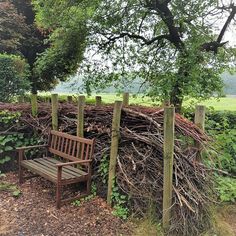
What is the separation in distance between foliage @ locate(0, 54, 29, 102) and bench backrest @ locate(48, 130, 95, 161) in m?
3.76

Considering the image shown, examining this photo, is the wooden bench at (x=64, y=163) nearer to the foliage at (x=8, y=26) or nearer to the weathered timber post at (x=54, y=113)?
the weathered timber post at (x=54, y=113)

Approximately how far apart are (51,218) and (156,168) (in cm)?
164

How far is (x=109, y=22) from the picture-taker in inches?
400

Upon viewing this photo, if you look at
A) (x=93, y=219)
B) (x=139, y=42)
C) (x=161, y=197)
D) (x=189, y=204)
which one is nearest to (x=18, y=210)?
(x=93, y=219)

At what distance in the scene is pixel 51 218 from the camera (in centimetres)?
431

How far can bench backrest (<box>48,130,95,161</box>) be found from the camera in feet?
16.5

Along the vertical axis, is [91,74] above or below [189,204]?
above

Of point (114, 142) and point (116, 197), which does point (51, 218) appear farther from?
point (114, 142)

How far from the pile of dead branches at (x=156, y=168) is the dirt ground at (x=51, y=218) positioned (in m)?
0.41

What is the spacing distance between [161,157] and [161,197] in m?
0.56

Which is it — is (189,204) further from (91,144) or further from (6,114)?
(6,114)

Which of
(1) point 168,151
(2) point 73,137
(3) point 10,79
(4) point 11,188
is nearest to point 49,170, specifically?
(2) point 73,137

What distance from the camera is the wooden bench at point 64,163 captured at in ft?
15.2

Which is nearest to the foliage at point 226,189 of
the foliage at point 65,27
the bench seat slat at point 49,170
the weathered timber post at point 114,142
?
the weathered timber post at point 114,142
